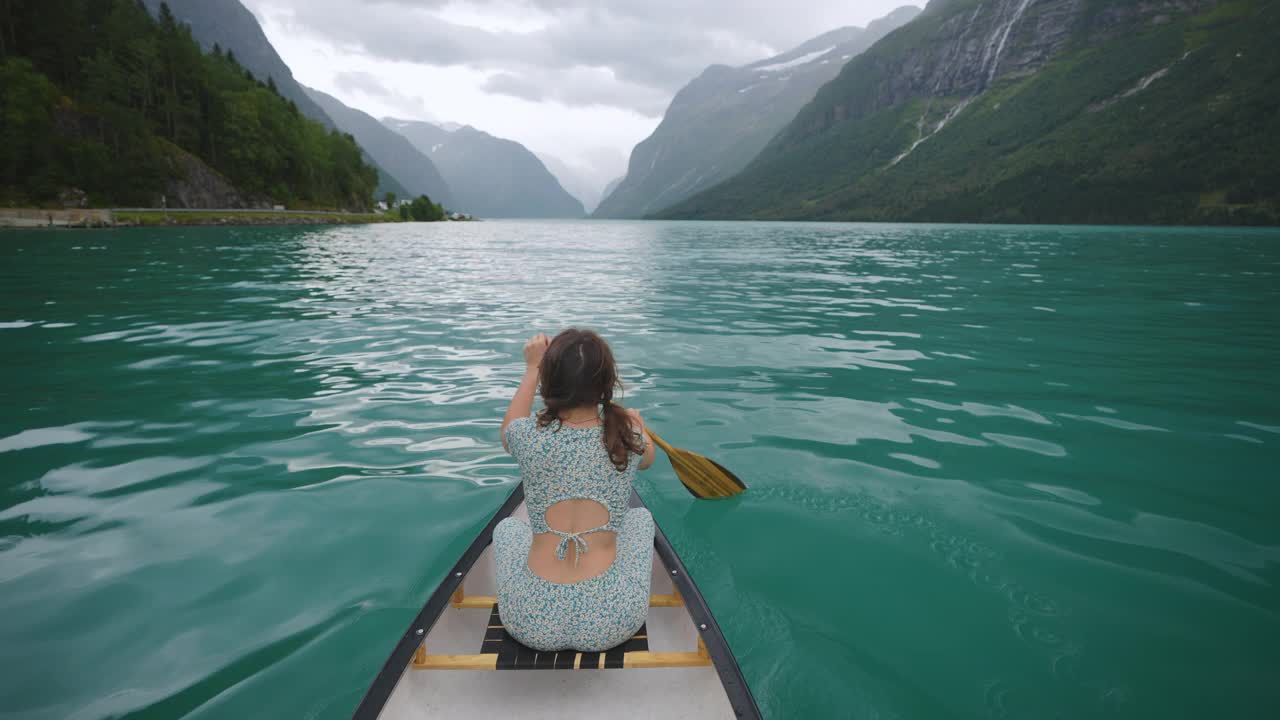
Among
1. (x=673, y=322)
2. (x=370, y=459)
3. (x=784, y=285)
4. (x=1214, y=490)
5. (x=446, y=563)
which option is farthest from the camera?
(x=784, y=285)

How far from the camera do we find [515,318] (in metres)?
15.8

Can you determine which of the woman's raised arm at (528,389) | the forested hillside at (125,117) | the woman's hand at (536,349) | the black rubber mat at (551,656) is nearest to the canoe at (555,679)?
the black rubber mat at (551,656)

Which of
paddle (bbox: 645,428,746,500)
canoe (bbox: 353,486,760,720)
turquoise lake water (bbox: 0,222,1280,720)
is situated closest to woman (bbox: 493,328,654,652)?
canoe (bbox: 353,486,760,720)

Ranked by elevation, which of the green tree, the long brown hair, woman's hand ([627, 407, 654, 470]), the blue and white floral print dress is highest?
the green tree

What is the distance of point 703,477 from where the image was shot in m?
5.96

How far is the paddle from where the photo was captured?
19.1ft

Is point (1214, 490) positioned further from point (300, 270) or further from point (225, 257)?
point (225, 257)

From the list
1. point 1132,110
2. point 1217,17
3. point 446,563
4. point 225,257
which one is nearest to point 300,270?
point 225,257

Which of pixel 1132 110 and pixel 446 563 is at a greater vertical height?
pixel 1132 110

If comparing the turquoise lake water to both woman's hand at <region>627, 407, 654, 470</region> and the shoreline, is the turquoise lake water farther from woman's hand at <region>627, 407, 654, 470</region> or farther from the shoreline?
the shoreline

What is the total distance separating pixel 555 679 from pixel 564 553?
2.11 ft

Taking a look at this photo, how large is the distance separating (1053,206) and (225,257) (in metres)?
145

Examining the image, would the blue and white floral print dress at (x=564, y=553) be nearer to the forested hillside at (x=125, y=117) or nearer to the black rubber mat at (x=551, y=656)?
the black rubber mat at (x=551, y=656)

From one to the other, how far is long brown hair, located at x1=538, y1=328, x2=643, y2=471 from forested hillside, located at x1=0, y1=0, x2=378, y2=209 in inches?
3161
